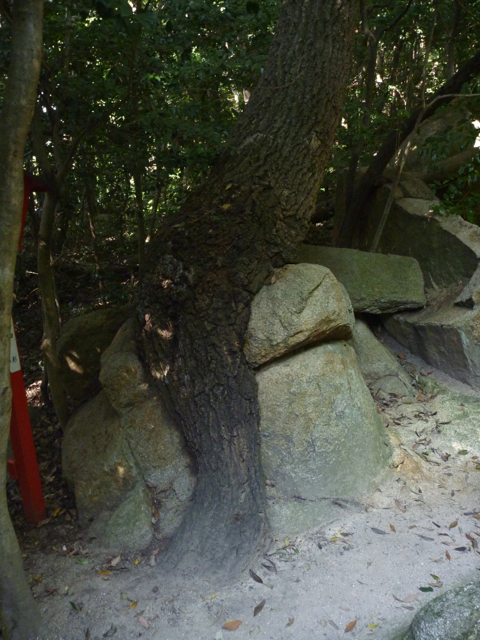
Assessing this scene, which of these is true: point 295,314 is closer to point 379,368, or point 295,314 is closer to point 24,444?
point 379,368

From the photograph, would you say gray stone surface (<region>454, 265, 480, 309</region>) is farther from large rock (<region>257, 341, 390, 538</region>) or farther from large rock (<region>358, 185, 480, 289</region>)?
large rock (<region>257, 341, 390, 538</region>)

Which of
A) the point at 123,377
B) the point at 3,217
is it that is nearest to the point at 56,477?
the point at 123,377

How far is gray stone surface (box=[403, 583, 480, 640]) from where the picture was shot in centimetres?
251

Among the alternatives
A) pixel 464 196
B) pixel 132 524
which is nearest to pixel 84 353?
pixel 132 524

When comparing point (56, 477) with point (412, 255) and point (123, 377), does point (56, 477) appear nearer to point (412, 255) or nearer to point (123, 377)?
point (123, 377)

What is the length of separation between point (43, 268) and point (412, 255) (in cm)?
391

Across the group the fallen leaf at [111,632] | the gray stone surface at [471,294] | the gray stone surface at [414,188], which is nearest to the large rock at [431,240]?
the gray stone surface at [414,188]

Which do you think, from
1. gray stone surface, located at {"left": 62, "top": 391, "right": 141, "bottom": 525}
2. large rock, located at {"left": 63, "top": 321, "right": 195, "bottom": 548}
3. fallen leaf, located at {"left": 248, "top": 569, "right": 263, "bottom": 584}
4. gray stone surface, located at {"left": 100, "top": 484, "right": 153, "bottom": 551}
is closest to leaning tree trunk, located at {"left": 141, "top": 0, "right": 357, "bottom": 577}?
fallen leaf, located at {"left": 248, "top": 569, "right": 263, "bottom": 584}

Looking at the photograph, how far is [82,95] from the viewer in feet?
15.4

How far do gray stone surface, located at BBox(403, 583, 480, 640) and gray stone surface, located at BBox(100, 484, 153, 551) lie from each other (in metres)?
1.90

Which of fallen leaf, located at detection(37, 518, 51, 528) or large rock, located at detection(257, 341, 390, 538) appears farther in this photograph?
fallen leaf, located at detection(37, 518, 51, 528)

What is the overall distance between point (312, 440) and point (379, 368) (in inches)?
65.4

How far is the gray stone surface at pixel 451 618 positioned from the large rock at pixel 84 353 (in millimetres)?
3479

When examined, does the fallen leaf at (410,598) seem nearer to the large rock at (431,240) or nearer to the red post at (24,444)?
the red post at (24,444)
